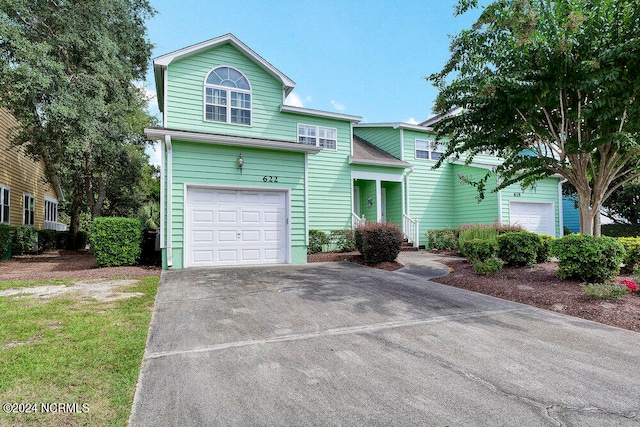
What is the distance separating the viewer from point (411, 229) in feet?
49.5

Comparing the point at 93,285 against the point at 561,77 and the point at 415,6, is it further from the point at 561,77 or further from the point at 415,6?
the point at 415,6

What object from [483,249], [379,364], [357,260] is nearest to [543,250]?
[483,249]

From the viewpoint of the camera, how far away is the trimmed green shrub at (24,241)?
1384cm

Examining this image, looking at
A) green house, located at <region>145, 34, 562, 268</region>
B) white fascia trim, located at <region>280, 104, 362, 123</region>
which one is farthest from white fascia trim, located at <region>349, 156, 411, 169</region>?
white fascia trim, located at <region>280, 104, 362, 123</region>

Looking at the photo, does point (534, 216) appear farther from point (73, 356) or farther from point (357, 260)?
point (73, 356)

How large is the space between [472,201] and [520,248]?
853 cm

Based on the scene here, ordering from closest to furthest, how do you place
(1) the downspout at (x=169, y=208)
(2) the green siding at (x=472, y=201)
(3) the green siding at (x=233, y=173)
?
(1) the downspout at (x=169, y=208), (3) the green siding at (x=233, y=173), (2) the green siding at (x=472, y=201)

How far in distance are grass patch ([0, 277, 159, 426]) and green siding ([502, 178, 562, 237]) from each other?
1522cm

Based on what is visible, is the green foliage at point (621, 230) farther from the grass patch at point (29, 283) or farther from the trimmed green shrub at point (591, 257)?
the grass patch at point (29, 283)

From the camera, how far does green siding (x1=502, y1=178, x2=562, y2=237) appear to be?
15.4m

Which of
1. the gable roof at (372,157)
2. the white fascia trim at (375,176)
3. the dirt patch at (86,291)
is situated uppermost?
the gable roof at (372,157)

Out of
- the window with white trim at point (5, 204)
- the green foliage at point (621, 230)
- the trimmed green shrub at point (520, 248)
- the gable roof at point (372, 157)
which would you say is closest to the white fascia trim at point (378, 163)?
the gable roof at point (372, 157)

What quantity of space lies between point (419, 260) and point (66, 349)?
31.1ft

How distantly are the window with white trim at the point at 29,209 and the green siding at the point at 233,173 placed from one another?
1317 centimetres
